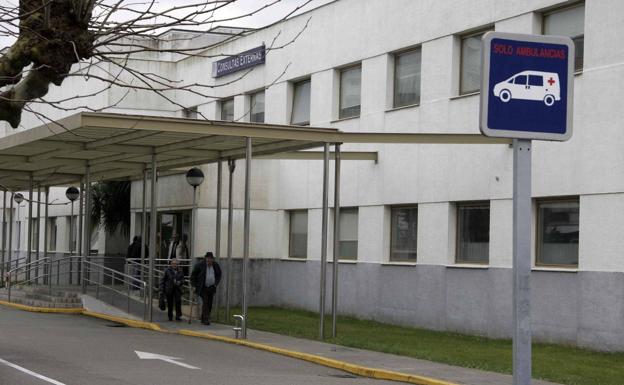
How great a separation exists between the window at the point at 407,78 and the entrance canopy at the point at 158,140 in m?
1.66

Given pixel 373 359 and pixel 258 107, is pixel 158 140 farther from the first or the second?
pixel 258 107

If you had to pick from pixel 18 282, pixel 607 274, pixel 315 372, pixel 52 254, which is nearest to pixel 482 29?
pixel 607 274

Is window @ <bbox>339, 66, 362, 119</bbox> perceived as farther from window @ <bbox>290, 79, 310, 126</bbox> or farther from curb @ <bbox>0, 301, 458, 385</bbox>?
curb @ <bbox>0, 301, 458, 385</bbox>

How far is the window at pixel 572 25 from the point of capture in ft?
72.2

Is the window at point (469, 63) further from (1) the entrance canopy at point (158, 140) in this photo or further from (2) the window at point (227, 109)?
(2) the window at point (227, 109)

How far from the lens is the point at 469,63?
25.3 m

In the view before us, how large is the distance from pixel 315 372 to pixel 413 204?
1040cm

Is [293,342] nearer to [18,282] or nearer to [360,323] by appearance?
[360,323]

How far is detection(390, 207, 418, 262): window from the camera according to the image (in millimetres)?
27391

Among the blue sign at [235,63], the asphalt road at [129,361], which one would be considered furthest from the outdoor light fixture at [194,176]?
the asphalt road at [129,361]

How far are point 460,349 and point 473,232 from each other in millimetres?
4850

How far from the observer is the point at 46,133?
22547 millimetres

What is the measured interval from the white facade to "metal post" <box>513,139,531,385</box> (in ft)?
36.7

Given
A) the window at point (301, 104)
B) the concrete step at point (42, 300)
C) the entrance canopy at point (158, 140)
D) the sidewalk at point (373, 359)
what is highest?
the window at point (301, 104)
